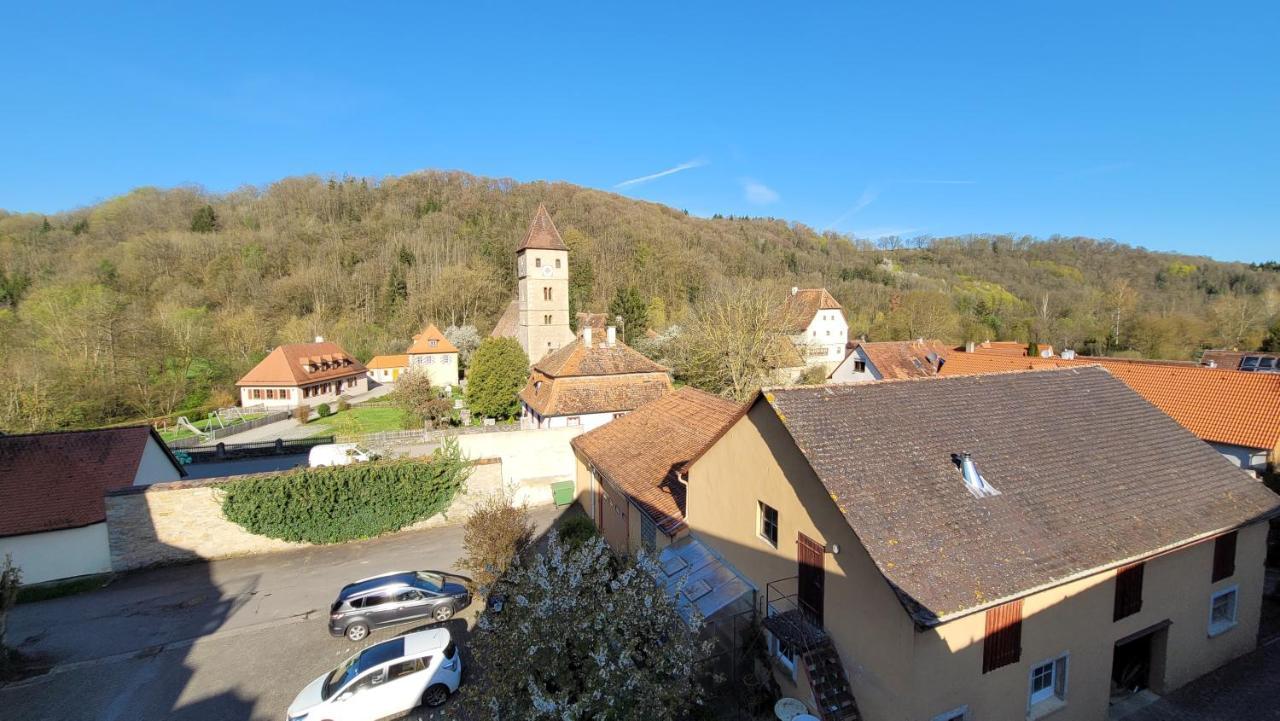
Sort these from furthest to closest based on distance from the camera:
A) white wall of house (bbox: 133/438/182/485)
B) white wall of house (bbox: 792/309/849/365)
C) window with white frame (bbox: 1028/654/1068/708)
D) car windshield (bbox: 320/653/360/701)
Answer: white wall of house (bbox: 792/309/849/365)
white wall of house (bbox: 133/438/182/485)
car windshield (bbox: 320/653/360/701)
window with white frame (bbox: 1028/654/1068/708)

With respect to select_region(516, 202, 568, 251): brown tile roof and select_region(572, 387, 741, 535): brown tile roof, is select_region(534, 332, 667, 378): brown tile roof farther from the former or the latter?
select_region(516, 202, 568, 251): brown tile roof

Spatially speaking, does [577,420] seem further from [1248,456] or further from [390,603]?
[1248,456]

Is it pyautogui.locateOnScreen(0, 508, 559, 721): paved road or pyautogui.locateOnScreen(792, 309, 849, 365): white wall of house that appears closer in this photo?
pyautogui.locateOnScreen(0, 508, 559, 721): paved road

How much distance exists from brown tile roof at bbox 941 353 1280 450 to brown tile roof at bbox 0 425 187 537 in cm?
2898

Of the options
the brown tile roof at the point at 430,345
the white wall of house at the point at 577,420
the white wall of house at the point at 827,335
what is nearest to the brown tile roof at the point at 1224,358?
the white wall of house at the point at 827,335

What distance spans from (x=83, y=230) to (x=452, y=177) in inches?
1865

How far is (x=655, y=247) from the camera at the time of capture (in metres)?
79.6

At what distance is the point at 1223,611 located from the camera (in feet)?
34.8

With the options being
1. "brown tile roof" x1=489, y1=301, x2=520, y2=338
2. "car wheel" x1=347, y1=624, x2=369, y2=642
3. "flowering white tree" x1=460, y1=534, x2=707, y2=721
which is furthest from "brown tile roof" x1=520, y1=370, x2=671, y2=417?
"brown tile roof" x1=489, y1=301, x2=520, y2=338

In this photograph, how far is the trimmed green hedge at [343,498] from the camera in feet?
56.9

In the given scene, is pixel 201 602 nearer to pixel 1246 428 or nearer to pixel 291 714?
pixel 291 714

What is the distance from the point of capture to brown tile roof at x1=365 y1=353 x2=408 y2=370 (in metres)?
56.9

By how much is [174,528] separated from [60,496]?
3203 millimetres

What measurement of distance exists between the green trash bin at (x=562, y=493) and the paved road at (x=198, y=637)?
4.36m
